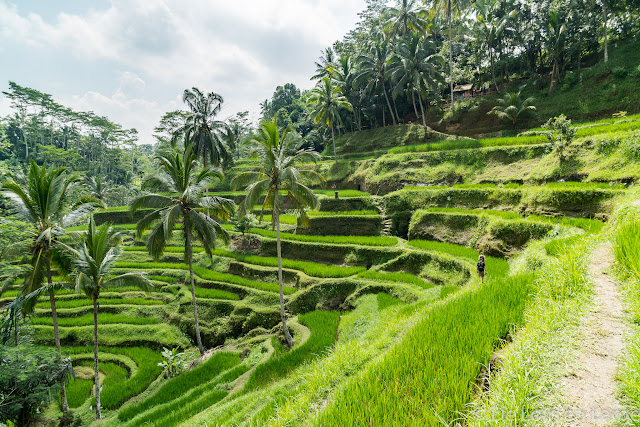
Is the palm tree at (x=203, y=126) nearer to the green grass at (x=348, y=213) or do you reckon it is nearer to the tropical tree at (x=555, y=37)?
the green grass at (x=348, y=213)

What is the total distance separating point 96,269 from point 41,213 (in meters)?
2.90

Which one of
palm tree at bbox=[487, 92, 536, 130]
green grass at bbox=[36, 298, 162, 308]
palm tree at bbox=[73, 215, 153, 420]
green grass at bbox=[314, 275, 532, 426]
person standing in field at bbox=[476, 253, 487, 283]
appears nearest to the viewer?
green grass at bbox=[314, 275, 532, 426]

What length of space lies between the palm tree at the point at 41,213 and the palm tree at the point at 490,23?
37.8 m

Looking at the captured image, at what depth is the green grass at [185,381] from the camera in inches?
366

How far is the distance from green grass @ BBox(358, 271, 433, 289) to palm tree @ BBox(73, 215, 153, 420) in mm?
10228

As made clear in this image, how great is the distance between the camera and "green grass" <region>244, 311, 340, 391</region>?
8.46 meters

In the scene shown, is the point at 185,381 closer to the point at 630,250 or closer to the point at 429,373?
the point at 429,373

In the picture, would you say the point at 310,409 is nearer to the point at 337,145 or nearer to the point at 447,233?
the point at 447,233

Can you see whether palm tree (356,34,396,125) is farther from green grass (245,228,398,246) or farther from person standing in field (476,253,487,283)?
person standing in field (476,253,487,283)

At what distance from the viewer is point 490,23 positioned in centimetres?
2991

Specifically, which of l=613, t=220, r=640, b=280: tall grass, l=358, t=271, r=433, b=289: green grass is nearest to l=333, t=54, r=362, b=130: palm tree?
l=358, t=271, r=433, b=289: green grass

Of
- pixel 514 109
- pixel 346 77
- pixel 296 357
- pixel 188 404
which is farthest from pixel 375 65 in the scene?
pixel 188 404

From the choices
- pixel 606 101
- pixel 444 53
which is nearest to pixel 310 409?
pixel 606 101

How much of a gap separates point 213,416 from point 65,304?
18612 millimetres
